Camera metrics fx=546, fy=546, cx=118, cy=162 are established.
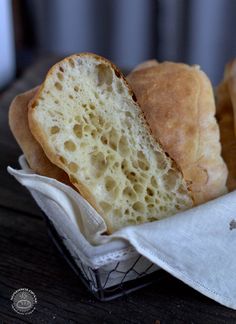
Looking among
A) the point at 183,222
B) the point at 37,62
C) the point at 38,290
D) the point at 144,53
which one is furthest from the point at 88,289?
the point at 144,53

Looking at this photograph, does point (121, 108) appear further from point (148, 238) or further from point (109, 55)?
point (109, 55)

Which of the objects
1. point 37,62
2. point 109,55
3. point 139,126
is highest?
point 139,126

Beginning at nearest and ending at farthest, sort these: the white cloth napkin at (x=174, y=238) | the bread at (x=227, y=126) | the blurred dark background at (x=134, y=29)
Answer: the white cloth napkin at (x=174, y=238), the bread at (x=227, y=126), the blurred dark background at (x=134, y=29)

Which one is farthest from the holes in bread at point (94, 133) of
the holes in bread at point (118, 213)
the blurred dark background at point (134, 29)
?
the blurred dark background at point (134, 29)

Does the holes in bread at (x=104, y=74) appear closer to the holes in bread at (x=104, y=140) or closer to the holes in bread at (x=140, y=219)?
the holes in bread at (x=104, y=140)

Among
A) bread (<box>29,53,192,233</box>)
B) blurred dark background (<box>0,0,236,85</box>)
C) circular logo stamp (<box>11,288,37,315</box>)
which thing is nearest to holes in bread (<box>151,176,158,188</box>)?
bread (<box>29,53,192,233</box>)

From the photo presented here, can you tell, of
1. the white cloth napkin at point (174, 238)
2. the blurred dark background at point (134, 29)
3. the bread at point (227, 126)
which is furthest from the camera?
the blurred dark background at point (134, 29)

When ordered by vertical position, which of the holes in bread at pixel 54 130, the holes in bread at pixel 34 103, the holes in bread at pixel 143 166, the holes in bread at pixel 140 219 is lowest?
the holes in bread at pixel 140 219
